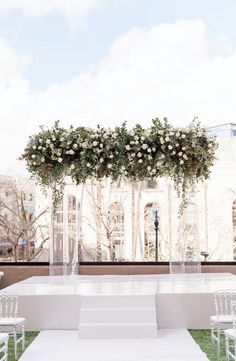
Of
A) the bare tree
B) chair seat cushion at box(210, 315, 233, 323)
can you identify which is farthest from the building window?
chair seat cushion at box(210, 315, 233, 323)

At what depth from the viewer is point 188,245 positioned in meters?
8.42

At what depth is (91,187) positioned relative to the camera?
11922 millimetres

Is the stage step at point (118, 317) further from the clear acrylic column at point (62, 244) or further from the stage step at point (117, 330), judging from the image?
the clear acrylic column at point (62, 244)

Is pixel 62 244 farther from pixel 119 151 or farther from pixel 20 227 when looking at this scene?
pixel 20 227

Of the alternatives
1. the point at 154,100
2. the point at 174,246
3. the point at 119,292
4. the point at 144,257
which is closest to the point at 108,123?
the point at 154,100

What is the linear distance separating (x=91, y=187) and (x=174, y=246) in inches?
144

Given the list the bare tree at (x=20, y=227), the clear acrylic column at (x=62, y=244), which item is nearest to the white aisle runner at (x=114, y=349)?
the clear acrylic column at (x=62, y=244)

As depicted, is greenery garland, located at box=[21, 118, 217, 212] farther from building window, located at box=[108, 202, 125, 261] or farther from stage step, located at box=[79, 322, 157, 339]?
building window, located at box=[108, 202, 125, 261]

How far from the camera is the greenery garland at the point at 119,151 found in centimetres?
767

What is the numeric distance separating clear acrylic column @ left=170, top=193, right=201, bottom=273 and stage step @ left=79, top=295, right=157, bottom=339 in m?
2.42

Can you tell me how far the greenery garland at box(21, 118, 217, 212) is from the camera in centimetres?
767

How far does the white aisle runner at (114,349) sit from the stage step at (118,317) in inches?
4.6

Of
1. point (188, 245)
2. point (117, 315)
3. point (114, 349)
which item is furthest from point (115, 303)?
point (188, 245)

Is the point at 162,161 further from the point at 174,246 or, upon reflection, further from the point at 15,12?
the point at 15,12
